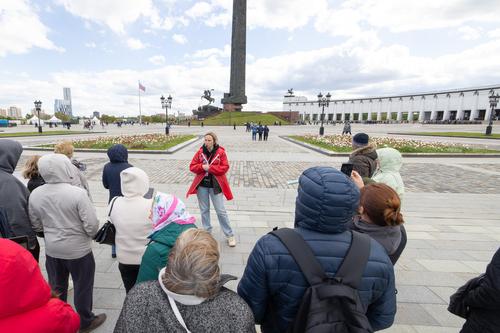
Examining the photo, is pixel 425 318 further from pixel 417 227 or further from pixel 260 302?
pixel 417 227

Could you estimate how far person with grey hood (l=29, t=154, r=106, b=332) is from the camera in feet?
8.53

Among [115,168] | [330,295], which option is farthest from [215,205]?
[330,295]

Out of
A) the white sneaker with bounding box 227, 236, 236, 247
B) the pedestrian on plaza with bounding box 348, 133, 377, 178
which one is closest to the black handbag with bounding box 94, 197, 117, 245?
the white sneaker with bounding box 227, 236, 236, 247

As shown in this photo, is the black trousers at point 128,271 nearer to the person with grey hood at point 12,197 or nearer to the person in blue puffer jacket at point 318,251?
the person with grey hood at point 12,197

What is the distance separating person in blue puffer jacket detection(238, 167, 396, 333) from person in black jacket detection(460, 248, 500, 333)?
622 millimetres

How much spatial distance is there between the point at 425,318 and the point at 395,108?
4749 inches

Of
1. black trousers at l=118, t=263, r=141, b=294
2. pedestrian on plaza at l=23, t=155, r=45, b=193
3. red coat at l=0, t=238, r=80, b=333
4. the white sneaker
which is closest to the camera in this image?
red coat at l=0, t=238, r=80, b=333

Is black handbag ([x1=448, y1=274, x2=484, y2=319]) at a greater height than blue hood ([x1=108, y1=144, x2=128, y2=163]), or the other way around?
blue hood ([x1=108, y1=144, x2=128, y2=163])

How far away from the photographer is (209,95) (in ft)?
246

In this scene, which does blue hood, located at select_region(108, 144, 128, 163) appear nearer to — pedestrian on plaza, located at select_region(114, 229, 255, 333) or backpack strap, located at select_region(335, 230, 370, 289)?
pedestrian on plaza, located at select_region(114, 229, 255, 333)

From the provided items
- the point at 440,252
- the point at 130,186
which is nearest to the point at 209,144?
the point at 130,186

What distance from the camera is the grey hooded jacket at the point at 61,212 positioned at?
8.45 ft

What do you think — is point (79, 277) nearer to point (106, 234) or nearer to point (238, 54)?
point (106, 234)

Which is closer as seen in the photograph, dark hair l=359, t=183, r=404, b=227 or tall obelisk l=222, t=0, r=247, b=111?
dark hair l=359, t=183, r=404, b=227
